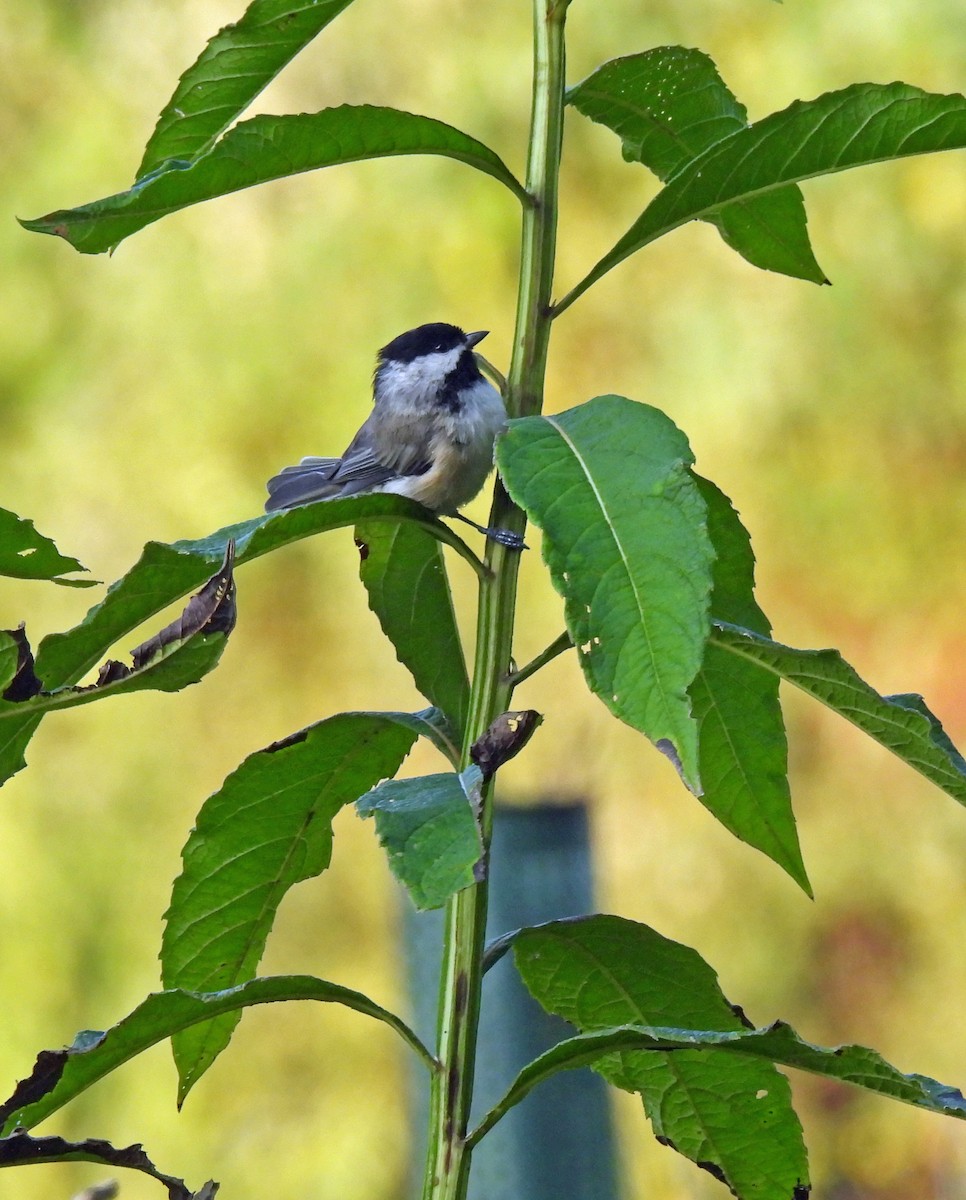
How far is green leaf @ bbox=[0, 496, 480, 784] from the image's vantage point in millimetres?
745

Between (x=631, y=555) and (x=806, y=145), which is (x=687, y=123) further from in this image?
(x=631, y=555)

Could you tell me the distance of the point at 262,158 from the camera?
815 mm

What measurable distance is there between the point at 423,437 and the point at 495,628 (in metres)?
1.07

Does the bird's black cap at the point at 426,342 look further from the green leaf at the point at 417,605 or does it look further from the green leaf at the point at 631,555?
the green leaf at the point at 631,555

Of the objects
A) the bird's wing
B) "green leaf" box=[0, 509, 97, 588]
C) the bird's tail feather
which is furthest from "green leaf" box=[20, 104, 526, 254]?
the bird's wing

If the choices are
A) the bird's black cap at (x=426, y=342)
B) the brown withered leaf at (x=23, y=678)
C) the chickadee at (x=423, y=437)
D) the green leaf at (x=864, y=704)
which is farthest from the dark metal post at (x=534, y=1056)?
the brown withered leaf at (x=23, y=678)

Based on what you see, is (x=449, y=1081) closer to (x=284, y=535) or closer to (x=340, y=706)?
(x=284, y=535)

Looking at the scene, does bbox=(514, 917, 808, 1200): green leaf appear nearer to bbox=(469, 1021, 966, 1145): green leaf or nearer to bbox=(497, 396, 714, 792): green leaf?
bbox=(469, 1021, 966, 1145): green leaf

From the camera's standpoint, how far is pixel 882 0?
A: 392 centimetres

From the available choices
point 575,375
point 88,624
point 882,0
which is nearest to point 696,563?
point 88,624

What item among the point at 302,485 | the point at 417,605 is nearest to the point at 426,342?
the point at 302,485

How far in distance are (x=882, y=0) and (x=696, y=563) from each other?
12.2 feet

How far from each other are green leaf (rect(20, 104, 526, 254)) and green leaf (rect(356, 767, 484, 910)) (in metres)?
0.32

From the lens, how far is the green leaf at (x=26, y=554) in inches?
30.0
